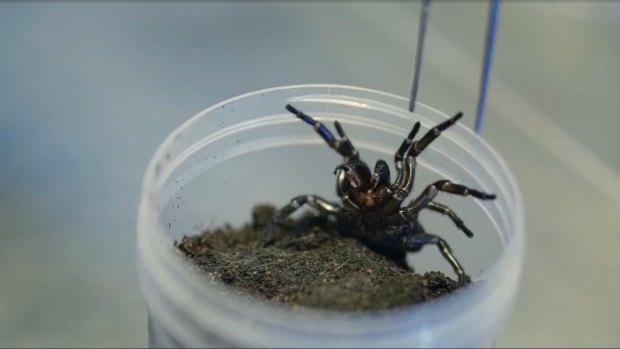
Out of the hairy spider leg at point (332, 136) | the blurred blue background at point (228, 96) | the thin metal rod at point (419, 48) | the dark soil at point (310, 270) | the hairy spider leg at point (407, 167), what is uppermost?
the blurred blue background at point (228, 96)

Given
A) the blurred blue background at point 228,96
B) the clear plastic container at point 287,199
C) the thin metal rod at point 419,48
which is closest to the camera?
the clear plastic container at point 287,199

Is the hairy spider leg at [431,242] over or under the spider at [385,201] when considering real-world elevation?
under

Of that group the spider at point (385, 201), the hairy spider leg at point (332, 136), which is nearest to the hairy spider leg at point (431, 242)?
the spider at point (385, 201)

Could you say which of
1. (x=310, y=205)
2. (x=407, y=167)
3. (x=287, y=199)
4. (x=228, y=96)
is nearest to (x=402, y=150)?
(x=407, y=167)

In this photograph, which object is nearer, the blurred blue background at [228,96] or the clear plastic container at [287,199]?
the clear plastic container at [287,199]

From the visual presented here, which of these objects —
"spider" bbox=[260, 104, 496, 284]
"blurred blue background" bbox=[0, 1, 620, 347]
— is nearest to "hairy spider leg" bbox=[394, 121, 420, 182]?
"spider" bbox=[260, 104, 496, 284]

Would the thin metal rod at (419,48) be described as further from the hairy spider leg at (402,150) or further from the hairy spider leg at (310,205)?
the hairy spider leg at (310,205)

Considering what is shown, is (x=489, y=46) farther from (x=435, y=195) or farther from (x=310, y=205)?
(x=310, y=205)

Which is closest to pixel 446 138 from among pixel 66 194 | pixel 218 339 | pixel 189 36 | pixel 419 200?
pixel 419 200

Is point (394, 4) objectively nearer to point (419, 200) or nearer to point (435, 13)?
point (435, 13)
